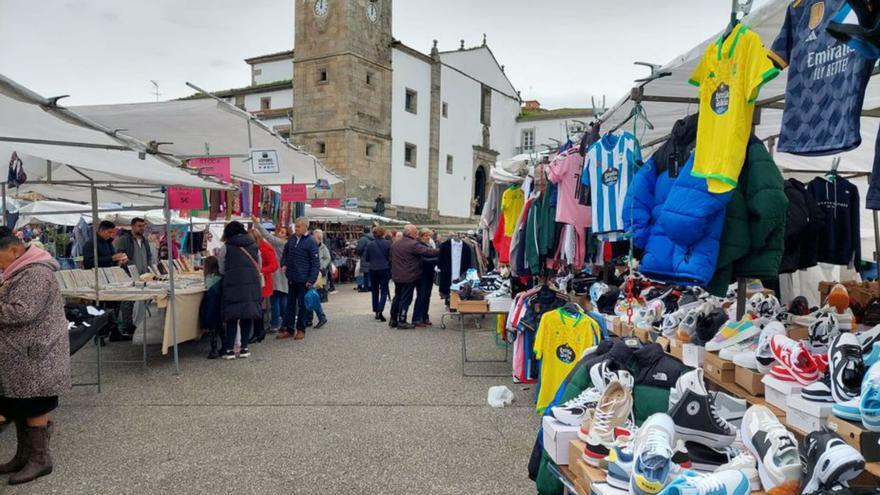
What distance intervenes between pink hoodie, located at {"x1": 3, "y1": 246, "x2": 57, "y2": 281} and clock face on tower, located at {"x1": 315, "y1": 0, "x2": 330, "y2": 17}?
2612cm

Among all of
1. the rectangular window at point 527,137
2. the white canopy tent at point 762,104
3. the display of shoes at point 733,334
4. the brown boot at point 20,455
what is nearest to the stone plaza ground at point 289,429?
the brown boot at point 20,455

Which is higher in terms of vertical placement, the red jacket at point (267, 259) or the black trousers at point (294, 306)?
the red jacket at point (267, 259)

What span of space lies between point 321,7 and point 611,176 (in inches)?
1065

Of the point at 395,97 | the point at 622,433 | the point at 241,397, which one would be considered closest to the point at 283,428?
the point at 241,397

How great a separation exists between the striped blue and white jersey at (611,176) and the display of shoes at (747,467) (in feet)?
6.79

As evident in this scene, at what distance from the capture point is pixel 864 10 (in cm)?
152

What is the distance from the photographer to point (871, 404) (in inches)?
70.3

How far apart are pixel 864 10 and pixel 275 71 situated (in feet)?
121

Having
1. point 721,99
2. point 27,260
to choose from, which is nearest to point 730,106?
point 721,99

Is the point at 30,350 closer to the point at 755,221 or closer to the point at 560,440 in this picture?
the point at 560,440

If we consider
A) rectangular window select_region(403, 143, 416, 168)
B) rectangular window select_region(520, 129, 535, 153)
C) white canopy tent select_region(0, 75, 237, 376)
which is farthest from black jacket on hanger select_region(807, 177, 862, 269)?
rectangular window select_region(520, 129, 535, 153)

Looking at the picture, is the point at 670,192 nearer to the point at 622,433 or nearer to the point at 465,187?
the point at 622,433

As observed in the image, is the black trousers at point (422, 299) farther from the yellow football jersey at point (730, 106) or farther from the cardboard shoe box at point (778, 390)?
the cardboard shoe box at point (778, 390)

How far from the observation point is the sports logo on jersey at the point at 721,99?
286 centimetres
